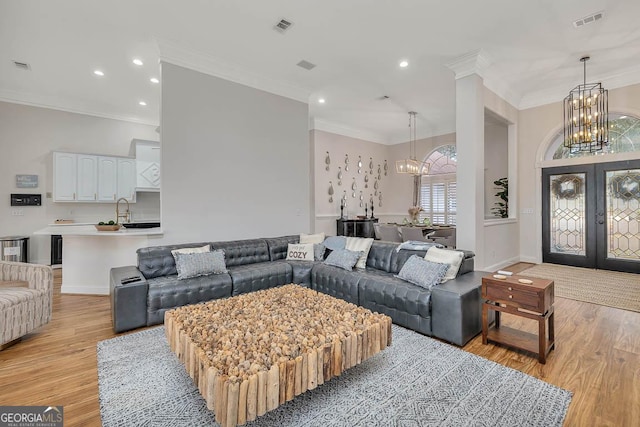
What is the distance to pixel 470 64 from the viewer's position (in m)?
4.37

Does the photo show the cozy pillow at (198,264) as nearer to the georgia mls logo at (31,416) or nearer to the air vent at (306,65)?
the georgia mls logo at (31,416)

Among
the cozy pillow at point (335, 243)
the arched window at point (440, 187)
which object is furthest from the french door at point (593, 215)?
the cozy pillow at point (335, 243)

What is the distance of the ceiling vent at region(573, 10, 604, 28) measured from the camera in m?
3.43

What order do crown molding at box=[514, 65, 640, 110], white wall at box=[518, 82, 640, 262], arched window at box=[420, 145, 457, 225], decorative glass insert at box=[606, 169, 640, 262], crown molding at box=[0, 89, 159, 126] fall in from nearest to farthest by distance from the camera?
1. crown molding at box=[514, 65, 640, 110]
2. decorative glass insert at box=[606, 169, 640, 262]
3. crown molding at box=[0, 89, 159, 126]
4. white wall at box=[518, 82, 640, 262]
5. arched window at box=[420, 145, 457, 225]

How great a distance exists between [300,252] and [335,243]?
1.87 ft

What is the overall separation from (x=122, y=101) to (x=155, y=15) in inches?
131

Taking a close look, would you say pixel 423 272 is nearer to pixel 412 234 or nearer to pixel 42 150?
pixel 412 234

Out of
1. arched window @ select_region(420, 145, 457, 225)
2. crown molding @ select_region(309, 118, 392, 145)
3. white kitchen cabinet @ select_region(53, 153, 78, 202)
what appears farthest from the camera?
arched window @ select_region(420, 145, 457, 225)

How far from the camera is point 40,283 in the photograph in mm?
2928

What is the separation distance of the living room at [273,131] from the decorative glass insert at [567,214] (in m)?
0.26

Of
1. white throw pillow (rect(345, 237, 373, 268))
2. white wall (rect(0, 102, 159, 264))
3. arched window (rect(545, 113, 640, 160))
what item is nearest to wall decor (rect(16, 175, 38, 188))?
white wall (rect(0, 102, 159, 264))

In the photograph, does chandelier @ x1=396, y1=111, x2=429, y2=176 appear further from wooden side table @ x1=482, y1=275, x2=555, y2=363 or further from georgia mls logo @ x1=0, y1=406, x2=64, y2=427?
georgia mls logo @ x1=0, y1=406, x2=64, y2=427

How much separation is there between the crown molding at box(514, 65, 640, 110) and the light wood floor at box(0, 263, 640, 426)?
13.9 ft

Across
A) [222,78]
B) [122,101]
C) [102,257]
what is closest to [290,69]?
[222,78]
